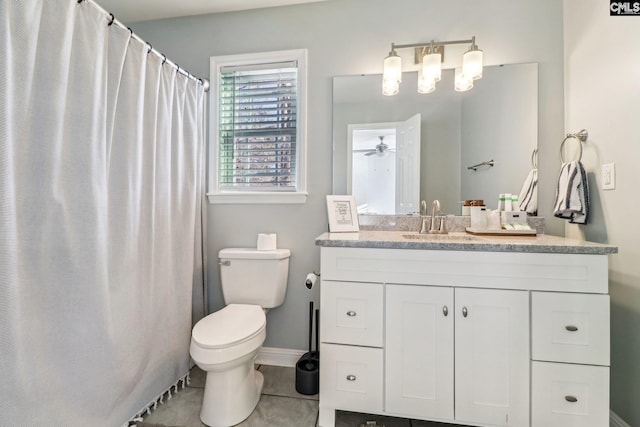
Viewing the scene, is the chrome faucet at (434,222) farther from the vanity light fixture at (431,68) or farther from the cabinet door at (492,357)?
the vanity light fixture at (431,68)

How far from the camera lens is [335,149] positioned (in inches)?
73.0

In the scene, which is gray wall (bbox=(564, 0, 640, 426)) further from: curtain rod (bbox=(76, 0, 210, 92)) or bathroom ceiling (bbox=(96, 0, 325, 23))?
curtain rod (bbox=(76, 0, 210, 92))

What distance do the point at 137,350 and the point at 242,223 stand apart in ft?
2.98

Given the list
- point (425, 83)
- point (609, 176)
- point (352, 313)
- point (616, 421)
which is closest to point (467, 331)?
point (352, 313)

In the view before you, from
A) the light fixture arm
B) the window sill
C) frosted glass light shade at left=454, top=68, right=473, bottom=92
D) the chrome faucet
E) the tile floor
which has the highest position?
the light fixture arm

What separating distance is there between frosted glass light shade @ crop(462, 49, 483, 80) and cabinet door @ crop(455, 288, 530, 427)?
3.99 ft

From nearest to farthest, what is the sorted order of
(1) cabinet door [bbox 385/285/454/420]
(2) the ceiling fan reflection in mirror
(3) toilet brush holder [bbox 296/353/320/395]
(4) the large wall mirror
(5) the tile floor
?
(1) cabinet door [bbox 385/285/454/420] → (5) the tile floor → (3) toilet brush holder [bbox 296/353/320/395] → (4) the large wall mirror → (2) the ceiling fan reflection in mirror

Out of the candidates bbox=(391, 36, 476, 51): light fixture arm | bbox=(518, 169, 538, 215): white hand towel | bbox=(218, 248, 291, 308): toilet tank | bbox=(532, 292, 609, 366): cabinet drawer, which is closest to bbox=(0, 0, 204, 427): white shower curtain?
bbox=(218, 248, 291, 308): toilet tank

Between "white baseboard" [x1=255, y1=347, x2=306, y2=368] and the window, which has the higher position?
the window

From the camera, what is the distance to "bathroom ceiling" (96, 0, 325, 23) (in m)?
1.86

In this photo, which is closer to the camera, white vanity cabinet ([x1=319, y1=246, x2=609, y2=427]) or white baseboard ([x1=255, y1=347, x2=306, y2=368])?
white vanity cabinet ([x1=319, y1=246, x2=609, y2=427])

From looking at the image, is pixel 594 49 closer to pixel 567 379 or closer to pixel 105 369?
pixel 567 379

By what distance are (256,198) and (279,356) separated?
1.09m

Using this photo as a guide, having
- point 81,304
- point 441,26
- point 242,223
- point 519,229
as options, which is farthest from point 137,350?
point 441,26
